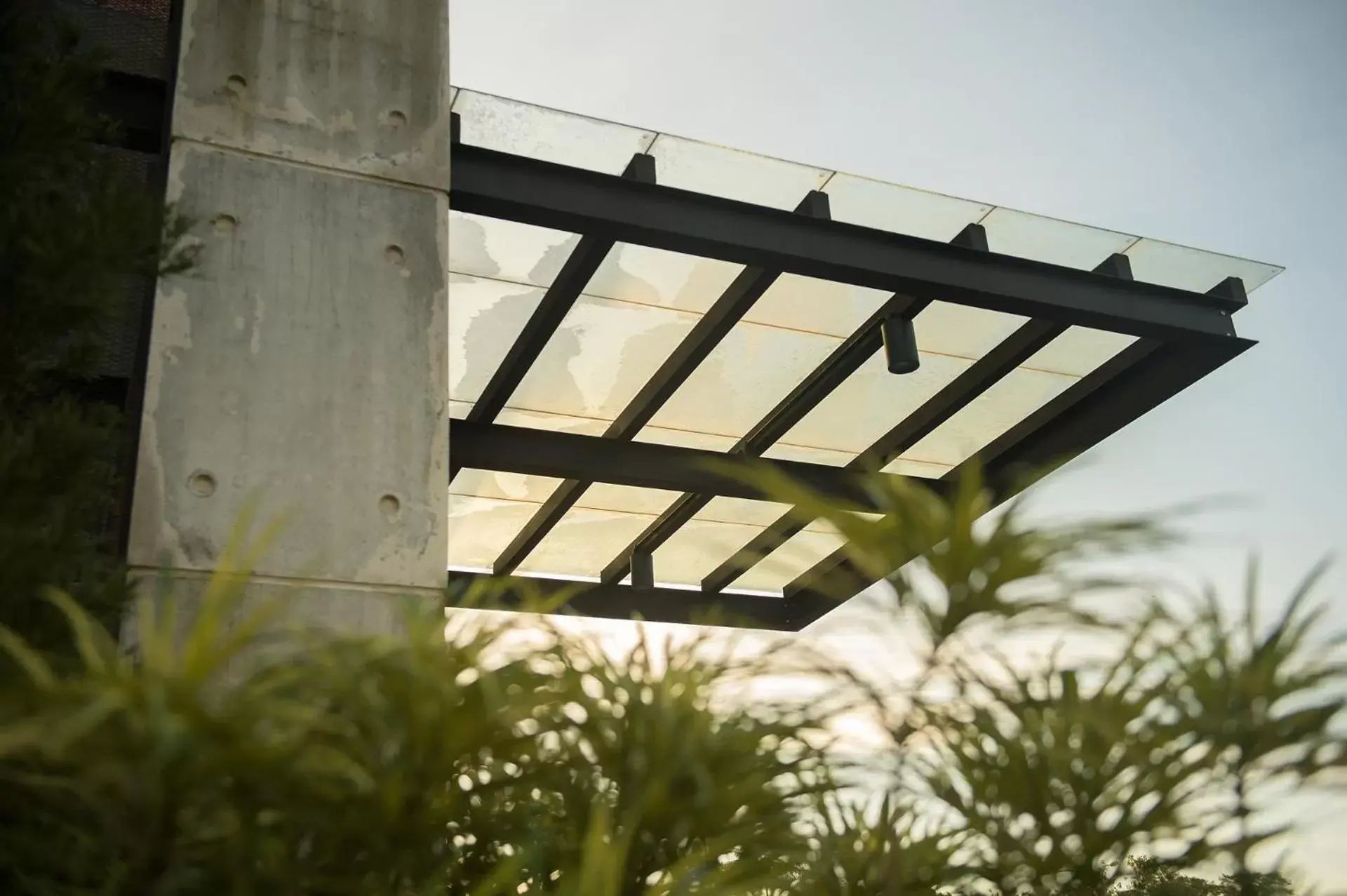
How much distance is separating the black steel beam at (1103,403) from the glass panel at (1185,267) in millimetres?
366

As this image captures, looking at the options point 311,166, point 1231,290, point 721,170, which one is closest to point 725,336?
point 721,170

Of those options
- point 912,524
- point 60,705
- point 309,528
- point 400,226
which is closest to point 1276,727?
point 912,524

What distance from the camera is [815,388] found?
683 cm

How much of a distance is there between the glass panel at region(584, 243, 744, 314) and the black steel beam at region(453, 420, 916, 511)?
1137mm

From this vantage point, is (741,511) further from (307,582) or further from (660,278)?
(307,582)

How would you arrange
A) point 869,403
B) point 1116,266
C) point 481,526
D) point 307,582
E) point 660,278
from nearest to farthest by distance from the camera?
point 307,582, point 660,278, point 1116,266, point 869,403, point 481,526

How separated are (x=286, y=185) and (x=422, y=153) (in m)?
0.42

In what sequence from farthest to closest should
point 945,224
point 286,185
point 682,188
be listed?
1. point 945,224
2. point 682,188
3. point 286,185

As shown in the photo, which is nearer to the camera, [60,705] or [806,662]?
[60,705]

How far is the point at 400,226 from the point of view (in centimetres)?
325

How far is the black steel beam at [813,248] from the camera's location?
507 centimetres

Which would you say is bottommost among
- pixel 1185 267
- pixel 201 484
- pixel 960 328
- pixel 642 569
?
pixel 201 484

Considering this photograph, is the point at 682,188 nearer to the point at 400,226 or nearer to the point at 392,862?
the point at 400,226

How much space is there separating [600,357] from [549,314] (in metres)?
0.57
